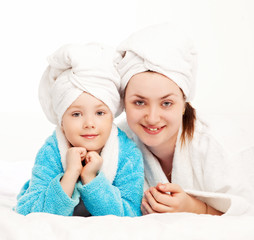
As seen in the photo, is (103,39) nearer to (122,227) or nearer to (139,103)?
(139,103)

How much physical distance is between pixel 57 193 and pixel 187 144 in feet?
2.19

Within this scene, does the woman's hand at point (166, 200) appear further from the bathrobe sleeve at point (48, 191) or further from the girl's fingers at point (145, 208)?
the bathrobe sleeve at point (48, 191)

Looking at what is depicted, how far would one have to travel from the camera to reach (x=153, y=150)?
2.25m

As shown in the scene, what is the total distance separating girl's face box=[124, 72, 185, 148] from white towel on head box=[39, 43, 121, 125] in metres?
0.07

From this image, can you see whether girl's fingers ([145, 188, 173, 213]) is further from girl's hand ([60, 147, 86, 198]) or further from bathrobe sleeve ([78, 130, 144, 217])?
girl's hand ([60, 147, 86, 198])

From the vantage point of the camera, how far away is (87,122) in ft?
6.07

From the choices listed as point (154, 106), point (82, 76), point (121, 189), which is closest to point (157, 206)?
point (121, 189)

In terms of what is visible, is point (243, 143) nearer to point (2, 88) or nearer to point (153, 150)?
point (153, 150)

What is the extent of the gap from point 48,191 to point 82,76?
450 mm

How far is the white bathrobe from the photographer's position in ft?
6.82

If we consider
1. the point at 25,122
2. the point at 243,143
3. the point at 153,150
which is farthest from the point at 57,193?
the point at 25,122

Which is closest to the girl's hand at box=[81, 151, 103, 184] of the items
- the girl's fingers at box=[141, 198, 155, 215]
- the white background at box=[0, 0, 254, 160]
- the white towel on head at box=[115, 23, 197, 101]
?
the girl's fingers at box=[141, 198, 155, 215]

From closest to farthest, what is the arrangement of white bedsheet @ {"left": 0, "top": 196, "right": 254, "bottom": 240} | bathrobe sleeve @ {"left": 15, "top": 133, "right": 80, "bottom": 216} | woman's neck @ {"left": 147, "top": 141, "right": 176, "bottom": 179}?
white bedsheet @ {"left": 0, "top": 196, "right": 254, "bottom": 240}
bathrobe sleeve @ {"left": 15, "top": 133, "right": 80, "bottom": 216}
woman's neck @ {"left": 147, "top": 141, "right": 176, "bottom": 179}

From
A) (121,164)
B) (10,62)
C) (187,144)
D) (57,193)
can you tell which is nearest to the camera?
(57,193)
